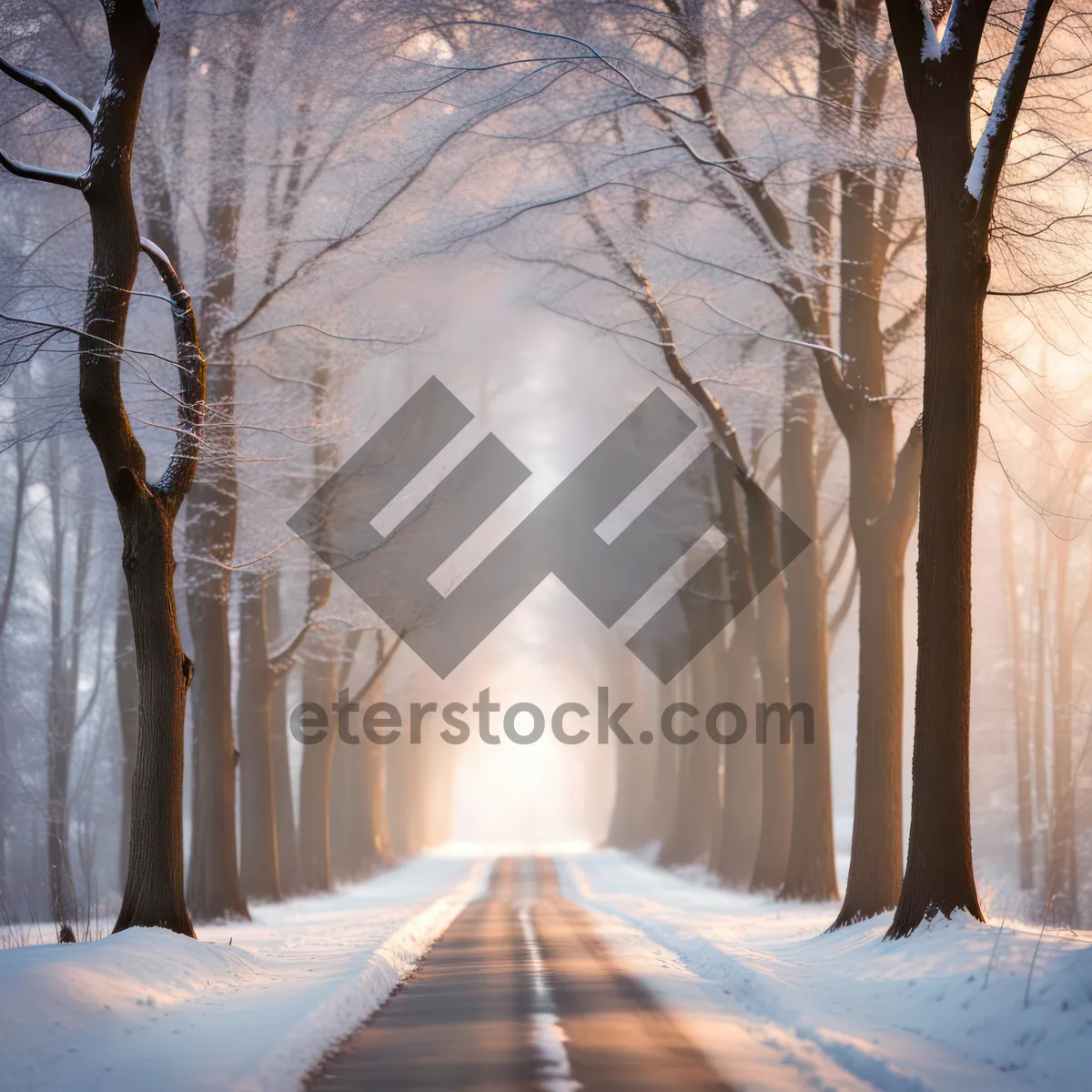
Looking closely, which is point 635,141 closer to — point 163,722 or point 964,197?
point 964,197

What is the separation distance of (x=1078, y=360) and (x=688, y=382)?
6.80m

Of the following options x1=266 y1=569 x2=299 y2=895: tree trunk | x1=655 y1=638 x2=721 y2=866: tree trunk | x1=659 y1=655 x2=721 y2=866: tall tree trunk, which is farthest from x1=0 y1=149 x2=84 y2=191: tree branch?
x1=659 y1=655 x2=721 y2=866: tall tree trunk

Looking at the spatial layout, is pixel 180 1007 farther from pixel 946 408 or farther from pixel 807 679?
pixel 807 679

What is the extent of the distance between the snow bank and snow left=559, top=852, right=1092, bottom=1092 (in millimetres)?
2469

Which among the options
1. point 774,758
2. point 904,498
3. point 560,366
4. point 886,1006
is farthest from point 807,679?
point 560,366

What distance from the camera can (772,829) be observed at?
71.2 feet

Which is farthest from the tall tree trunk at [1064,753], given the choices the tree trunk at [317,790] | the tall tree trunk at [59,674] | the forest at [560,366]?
the tall tree trunk at [59,674]

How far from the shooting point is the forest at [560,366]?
11.0 meters

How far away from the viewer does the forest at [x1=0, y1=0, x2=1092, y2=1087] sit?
11031mm

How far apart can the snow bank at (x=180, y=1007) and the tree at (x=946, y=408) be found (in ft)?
16.7

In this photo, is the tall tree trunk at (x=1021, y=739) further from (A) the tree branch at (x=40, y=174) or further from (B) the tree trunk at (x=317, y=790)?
(A) the tree branch at (x=40, y=174)

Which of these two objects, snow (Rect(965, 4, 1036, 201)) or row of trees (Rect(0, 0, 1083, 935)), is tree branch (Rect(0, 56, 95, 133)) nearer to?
row of trees (Rect(0, 0, 1083, 935))

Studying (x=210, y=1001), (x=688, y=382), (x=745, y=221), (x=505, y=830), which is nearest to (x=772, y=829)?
(x=688, y=382)

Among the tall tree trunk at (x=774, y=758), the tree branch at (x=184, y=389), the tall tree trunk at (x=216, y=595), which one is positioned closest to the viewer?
the tree branch at (x=184, y=389)
